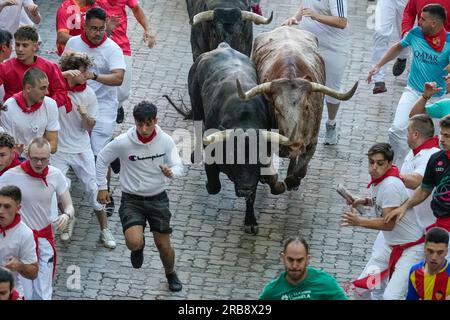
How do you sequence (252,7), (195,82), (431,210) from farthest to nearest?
(252,7), (195,82), (431,210)

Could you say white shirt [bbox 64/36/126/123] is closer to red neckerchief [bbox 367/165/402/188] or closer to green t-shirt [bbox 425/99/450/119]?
green t-shirt [bbox 425/99/450/119]

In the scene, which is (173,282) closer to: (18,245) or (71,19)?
(18,245)

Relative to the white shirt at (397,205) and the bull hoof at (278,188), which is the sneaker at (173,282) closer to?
the bull hoof at (278,188)

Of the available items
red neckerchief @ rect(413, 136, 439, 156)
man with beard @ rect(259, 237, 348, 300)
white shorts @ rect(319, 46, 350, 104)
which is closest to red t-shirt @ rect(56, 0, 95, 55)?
white shorts @ rect(319, 46, 350, 104)

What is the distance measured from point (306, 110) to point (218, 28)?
2818 mm

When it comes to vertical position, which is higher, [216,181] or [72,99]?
[72,99]

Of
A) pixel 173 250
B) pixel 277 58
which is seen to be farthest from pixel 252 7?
pixel 173 250

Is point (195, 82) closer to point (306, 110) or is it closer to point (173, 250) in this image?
point (306, 110)

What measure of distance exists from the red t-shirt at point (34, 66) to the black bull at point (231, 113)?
5.94 ft

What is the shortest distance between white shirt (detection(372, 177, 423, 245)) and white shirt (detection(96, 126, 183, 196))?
7.14ft

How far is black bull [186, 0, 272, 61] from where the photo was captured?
719 inches

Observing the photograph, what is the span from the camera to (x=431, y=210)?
45.4 ft

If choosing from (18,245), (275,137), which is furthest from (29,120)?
(275,137)

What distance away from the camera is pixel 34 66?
50.0ft
